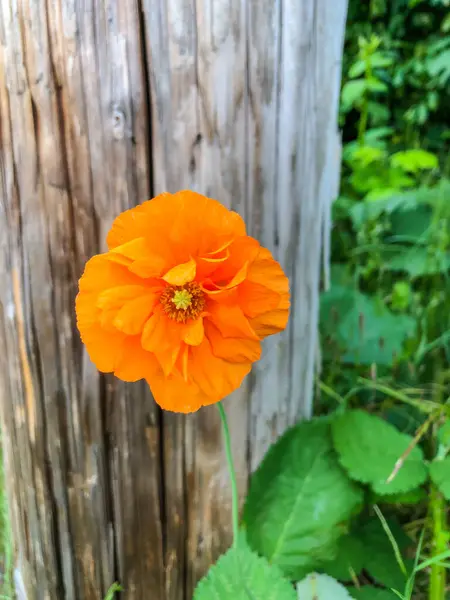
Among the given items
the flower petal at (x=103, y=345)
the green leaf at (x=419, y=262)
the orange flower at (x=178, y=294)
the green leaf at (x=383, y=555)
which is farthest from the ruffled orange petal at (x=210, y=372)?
the green leaf at (x=419, y=262)

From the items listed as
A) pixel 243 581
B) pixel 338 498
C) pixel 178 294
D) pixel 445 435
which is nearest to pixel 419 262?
pixel 445 435

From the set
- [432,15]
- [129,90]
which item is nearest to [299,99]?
[129,90]

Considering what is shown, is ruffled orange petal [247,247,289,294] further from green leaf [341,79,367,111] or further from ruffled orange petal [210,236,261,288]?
green leaf [341,79,367,111]

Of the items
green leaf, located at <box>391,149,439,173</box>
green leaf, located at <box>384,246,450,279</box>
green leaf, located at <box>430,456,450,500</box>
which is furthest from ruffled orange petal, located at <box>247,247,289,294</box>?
green leaf, located at <box>391,149,439,173</box>

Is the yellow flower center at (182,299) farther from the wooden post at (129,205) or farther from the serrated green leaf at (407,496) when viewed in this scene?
the serrated green leaf at (407,496)

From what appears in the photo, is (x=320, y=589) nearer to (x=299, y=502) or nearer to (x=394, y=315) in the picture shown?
(x=299, y=502)

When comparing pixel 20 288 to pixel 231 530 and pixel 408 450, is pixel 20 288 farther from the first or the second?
pixel 408 450
